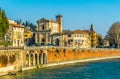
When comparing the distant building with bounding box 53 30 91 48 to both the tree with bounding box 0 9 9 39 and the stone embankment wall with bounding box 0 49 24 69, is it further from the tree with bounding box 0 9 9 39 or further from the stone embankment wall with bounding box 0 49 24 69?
the stone embankment wall with bounding box 0 49 24 69

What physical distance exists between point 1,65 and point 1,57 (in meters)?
1.58

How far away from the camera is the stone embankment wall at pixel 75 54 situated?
9806 cm

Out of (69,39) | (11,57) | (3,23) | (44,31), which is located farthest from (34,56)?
(69,39)

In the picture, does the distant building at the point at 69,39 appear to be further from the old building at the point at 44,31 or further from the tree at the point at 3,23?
the tree at the point at 3,23

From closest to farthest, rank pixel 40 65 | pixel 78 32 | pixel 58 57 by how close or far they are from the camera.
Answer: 1. pixel 40 65
2. pixel 58 57
3. pixel 78 32

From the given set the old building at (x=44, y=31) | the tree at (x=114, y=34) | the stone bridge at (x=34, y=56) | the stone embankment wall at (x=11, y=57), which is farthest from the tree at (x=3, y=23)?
the tree at (x=114, y=34)

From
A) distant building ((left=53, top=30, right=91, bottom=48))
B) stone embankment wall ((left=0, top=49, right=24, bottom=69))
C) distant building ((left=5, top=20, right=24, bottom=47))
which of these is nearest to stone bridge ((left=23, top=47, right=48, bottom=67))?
stone embankment wall ((left=0, top=49, right=24, bottom=69))

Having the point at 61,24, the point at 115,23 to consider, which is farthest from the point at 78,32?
the point at 115,23

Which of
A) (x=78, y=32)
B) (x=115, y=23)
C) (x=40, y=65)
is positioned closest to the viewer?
(x=40, y=65)

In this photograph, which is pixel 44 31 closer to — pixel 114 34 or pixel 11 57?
pixel 114 34

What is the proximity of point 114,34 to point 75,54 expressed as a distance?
49452mm

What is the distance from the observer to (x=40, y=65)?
283ft

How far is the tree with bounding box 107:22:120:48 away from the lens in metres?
155

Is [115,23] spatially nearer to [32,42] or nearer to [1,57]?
[32,42]
